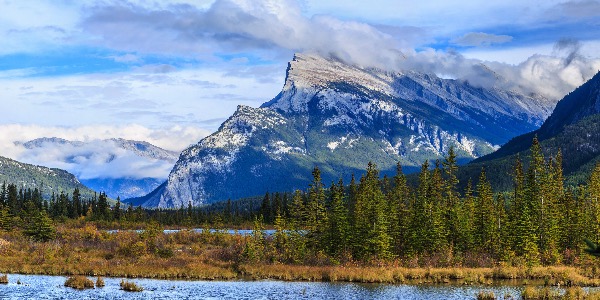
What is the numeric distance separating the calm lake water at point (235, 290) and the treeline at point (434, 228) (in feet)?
57.4

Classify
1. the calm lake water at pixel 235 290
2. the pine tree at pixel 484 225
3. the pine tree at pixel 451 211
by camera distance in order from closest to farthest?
the calm lake water at pixel 235 290
the pine tree at pixel 451 211
the pine tree at pixel 484 225

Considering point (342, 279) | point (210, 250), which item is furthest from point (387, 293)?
point (210, 250)

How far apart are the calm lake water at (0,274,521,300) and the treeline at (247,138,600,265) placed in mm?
17501

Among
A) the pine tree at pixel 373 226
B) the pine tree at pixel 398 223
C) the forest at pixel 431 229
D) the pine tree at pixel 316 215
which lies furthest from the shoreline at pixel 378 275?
the pine tree at pixel 398 223

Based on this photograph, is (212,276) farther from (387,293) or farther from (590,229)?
(590,229)

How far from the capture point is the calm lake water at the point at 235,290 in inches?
2635

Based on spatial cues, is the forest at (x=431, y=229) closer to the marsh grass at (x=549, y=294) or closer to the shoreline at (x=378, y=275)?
the shoreline at (x=378, y=275)

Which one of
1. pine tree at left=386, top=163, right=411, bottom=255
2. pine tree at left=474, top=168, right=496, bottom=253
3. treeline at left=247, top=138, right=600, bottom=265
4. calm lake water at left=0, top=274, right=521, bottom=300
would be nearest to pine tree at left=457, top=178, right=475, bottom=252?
treeline at left=247, top=138, right=600, bottom=265

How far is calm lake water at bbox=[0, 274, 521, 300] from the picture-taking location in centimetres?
6694

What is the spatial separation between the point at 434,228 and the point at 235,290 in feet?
116

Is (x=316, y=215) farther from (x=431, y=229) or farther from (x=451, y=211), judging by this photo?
(x=451, y=211)

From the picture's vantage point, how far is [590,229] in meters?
105

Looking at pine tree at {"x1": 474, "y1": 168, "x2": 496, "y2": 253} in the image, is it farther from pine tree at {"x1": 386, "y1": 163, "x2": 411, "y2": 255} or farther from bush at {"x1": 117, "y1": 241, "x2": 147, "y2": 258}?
bush at {"x1": 117, "y1": 241, "x2": 147, "y2": 258}

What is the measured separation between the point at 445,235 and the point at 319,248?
17.6 metres
